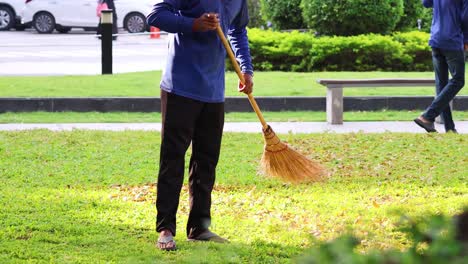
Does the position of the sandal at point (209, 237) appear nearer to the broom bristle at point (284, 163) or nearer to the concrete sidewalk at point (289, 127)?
the broom bristle at point (284, 163)

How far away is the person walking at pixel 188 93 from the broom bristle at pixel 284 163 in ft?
1.73

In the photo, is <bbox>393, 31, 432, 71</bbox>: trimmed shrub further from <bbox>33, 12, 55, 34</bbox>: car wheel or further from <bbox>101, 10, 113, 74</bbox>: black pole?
<bbox>33, 12, 55, 34</bbox>: car wheel

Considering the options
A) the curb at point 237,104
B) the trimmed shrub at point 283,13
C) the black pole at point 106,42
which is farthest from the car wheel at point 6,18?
the curb at point 237,104

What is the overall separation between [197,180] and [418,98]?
878 cm

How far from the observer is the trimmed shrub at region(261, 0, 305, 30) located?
2339cm

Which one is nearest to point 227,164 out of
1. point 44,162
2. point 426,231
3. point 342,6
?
point 44,162

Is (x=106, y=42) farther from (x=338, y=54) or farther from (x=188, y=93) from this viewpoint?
(x=188, y=93)

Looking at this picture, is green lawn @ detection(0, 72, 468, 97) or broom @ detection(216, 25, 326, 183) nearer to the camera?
broom @ detection(216, 25, 326, 183)

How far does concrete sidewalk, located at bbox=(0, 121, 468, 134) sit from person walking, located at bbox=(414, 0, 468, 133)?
1.10 metres

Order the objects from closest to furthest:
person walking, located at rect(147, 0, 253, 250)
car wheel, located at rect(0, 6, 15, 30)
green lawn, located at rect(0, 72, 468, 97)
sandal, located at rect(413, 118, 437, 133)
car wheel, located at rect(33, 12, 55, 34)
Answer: person walking, located at rect(147, 0, 253, 250)
sandal, located at rect(413, 118, 437, 133)
green lawn, located at rect(0, 72, 468, 97)
car wheel, located at rect(33, 12, 55, 34)
car wheel, located at rect(0, 6, 15, 30)

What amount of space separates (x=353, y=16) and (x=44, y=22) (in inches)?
511

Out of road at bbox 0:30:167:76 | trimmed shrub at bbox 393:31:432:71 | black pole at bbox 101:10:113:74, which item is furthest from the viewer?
road at bbox 0:30:167:76

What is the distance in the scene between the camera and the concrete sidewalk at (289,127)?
39.1 ft

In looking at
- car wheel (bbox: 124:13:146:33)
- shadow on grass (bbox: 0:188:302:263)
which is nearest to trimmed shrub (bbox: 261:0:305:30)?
car wheel (bbox: 124:13:146:33)
